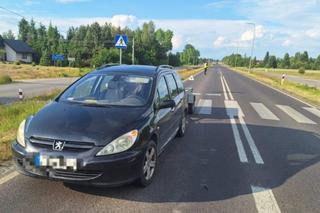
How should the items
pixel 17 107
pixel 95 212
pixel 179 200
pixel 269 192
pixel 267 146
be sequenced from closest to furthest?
pixel 95 212
pixel 179 200
pixel 269 192
pixel 267 146
pixel 17 107

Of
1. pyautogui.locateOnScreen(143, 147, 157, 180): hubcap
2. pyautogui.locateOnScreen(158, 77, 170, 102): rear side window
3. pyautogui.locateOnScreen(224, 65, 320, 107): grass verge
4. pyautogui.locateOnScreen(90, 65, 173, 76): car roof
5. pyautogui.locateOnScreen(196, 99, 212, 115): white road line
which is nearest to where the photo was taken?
pyautogui.locateOnScreen(143, 147, 157, 180): hubcap

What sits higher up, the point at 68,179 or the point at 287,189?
the point at 68,179

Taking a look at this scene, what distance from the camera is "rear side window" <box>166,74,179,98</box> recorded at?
6814 mm

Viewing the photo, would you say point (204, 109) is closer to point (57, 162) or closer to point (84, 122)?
point (84, 122)

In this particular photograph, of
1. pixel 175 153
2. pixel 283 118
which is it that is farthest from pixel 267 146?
pixel 283 118

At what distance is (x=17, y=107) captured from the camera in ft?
35.7

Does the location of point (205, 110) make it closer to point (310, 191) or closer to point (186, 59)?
point (310, 191)

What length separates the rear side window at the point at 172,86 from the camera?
22.4 ft

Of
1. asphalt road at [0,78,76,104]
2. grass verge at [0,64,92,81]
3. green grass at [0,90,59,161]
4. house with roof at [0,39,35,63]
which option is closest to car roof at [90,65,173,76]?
green grass at [0,90,59,161]

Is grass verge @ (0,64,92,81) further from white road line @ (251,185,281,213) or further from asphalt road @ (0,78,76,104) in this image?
white road line @ (251,185,281,213)

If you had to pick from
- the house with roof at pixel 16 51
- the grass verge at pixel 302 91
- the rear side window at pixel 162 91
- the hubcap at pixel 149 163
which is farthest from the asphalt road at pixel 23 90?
the house with roof at pixel 16 51

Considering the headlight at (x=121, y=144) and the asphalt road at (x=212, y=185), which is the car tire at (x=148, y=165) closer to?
the asphalt road at (x=212, y=185)

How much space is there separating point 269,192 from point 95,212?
2.39 meters

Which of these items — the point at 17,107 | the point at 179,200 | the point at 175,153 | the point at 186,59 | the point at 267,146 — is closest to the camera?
the point at 179,200
